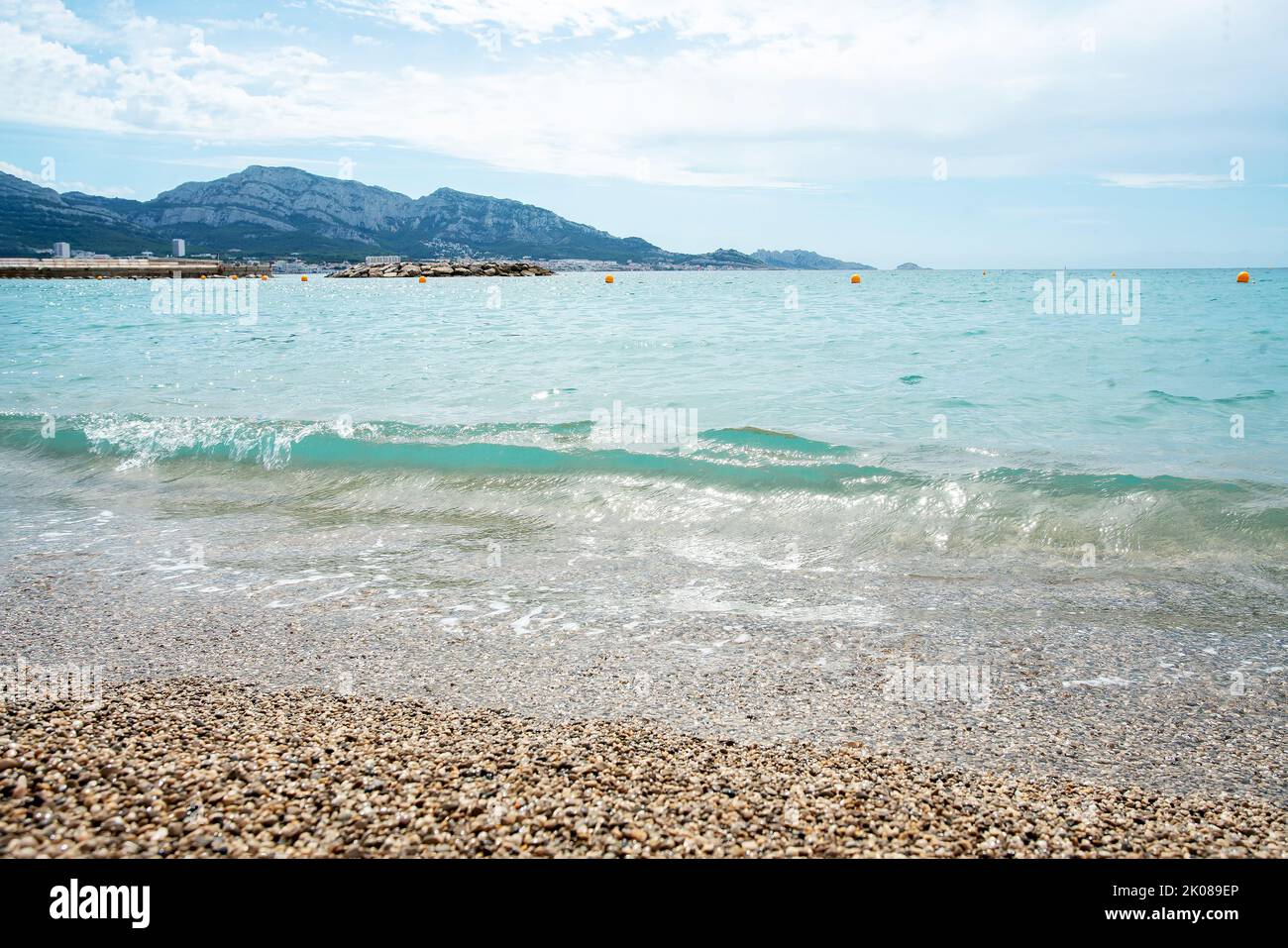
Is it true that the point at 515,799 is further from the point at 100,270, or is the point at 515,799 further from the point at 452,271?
the point at 100,270

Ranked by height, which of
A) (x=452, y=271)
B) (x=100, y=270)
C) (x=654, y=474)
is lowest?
(x=654, y=474)

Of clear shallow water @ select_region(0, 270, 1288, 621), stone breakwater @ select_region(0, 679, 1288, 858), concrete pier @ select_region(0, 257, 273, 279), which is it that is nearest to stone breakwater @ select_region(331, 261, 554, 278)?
concrete pier @ select_region(0, 257, 273, 279)

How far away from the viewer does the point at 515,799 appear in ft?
11.9

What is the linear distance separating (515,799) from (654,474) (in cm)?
774

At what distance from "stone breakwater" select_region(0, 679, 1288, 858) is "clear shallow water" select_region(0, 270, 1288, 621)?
262 cm

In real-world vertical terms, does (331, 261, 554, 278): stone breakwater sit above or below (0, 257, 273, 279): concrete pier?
above

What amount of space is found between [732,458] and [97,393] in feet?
50.0

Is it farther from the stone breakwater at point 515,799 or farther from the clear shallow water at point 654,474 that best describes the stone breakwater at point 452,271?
the stone breakwater at point 515,799

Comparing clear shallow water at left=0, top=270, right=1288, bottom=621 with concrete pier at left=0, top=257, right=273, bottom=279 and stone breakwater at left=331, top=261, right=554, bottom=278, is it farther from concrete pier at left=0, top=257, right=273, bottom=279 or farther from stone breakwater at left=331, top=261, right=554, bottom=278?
stone breakwater at left=331, top=261, right=554, bottom=278

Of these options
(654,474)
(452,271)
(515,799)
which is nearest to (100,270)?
(452,271)

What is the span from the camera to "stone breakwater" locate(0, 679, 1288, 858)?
3326mm

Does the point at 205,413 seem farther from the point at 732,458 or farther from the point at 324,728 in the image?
the point at 324,728

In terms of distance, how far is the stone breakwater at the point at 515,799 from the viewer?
131 inches

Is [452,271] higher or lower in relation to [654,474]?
higher
